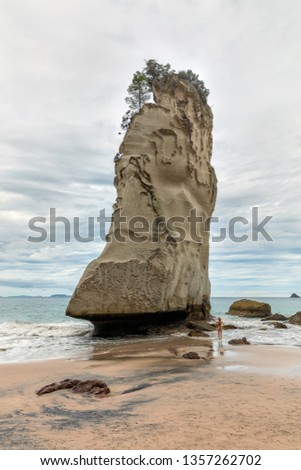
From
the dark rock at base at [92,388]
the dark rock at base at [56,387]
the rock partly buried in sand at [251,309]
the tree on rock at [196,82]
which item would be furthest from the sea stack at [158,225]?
the rock partly buried in sand at [251,309]

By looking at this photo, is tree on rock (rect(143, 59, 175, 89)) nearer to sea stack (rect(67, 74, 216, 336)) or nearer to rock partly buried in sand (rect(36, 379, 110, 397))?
sea stack (rect(67, 74, 216, 336))

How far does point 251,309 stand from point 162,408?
34.9 m

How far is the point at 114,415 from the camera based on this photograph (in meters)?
4.71

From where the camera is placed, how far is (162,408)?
4879 mm

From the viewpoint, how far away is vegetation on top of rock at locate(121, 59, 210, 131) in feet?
76.1

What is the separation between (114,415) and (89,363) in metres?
5.12

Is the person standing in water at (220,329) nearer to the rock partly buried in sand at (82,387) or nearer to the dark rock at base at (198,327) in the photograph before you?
the dark rock at base at (198,327)

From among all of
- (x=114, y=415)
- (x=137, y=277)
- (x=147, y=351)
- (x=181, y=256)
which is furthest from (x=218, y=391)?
(x=181, y=256)

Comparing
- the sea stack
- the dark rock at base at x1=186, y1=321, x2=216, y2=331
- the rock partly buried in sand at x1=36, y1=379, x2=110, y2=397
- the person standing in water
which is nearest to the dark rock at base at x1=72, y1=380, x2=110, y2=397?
the rock partly buried in sand at x1=36, y1=379, x2=110, y2=397

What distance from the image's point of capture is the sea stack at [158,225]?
52.9 ft

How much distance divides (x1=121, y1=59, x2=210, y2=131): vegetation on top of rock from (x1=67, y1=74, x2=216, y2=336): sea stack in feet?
3.14

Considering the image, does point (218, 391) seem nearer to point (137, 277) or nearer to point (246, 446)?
point (246, 446)

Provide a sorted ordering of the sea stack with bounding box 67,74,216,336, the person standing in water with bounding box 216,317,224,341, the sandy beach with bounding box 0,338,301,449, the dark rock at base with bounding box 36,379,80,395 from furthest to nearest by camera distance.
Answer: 1. the sea stack with bounding box 67,74,216,336
2. the person standing in water with bounding box 216,317,224,341
3. the dark rock at base with bounding box 36,379,80,395
4. the sandy beach with bounding box 0,338,301,449

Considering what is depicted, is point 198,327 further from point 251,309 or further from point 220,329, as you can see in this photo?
point 251,309
